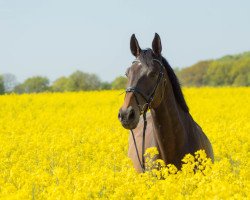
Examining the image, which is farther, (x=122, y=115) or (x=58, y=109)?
(x=58, y=109)

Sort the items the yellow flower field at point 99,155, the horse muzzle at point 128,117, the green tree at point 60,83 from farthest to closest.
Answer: the green tree at point 60,83 → the horse muzzle at point 128,117 → the yellow flower field at point 99,155

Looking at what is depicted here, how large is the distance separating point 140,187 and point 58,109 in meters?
20.4

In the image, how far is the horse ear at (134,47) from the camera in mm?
6419

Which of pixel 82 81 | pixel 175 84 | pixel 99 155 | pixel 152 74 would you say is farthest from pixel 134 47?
pixel 82 81

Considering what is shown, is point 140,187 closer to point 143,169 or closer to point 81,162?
point 143,169

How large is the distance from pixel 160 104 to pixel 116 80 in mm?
57498

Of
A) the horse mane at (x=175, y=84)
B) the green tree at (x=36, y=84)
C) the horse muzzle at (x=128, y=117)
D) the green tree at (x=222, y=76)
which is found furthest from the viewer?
the green tree at (x=222, y=76)

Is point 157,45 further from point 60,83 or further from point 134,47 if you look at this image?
point 60,83

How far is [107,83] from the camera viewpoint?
65.8 meters

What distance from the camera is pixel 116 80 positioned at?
2512 inches

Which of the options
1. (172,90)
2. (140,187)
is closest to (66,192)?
(140,187)

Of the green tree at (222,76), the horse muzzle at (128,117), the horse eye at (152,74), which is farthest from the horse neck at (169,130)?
Answer: the green tree at (222,76)

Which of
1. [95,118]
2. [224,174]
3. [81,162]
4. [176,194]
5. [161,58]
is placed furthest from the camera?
[95,118]

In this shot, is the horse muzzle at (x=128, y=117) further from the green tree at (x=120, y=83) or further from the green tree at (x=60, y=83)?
the green tree at (x=60, y=83)
